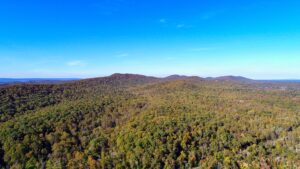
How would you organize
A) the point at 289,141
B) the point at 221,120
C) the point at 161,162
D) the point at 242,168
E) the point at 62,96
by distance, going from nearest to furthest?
1. the point at 242,168
2. the point at 161,162
3. the point at 289,141
4. the point at 221,120
5. the point at 62,96

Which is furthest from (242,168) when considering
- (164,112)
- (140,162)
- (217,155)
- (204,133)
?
(164,112)

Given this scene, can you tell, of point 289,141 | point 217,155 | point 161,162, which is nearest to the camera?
point 161,162

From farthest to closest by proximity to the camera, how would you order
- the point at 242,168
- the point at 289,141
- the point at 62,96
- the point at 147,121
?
the point at 62,96 → the point at 147,121 → the point at 289,141 → the point at 242,168

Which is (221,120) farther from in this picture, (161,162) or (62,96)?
(62,96)

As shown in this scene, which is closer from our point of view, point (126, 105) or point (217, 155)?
point (217, 155)

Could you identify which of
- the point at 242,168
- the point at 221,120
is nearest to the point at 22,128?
the point at 242,168

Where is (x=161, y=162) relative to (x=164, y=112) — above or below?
below

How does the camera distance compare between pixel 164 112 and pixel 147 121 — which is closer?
pixel 147 121

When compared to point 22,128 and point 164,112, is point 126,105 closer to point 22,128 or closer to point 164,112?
point 164,112

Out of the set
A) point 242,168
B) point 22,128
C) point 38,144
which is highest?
point 22,128
